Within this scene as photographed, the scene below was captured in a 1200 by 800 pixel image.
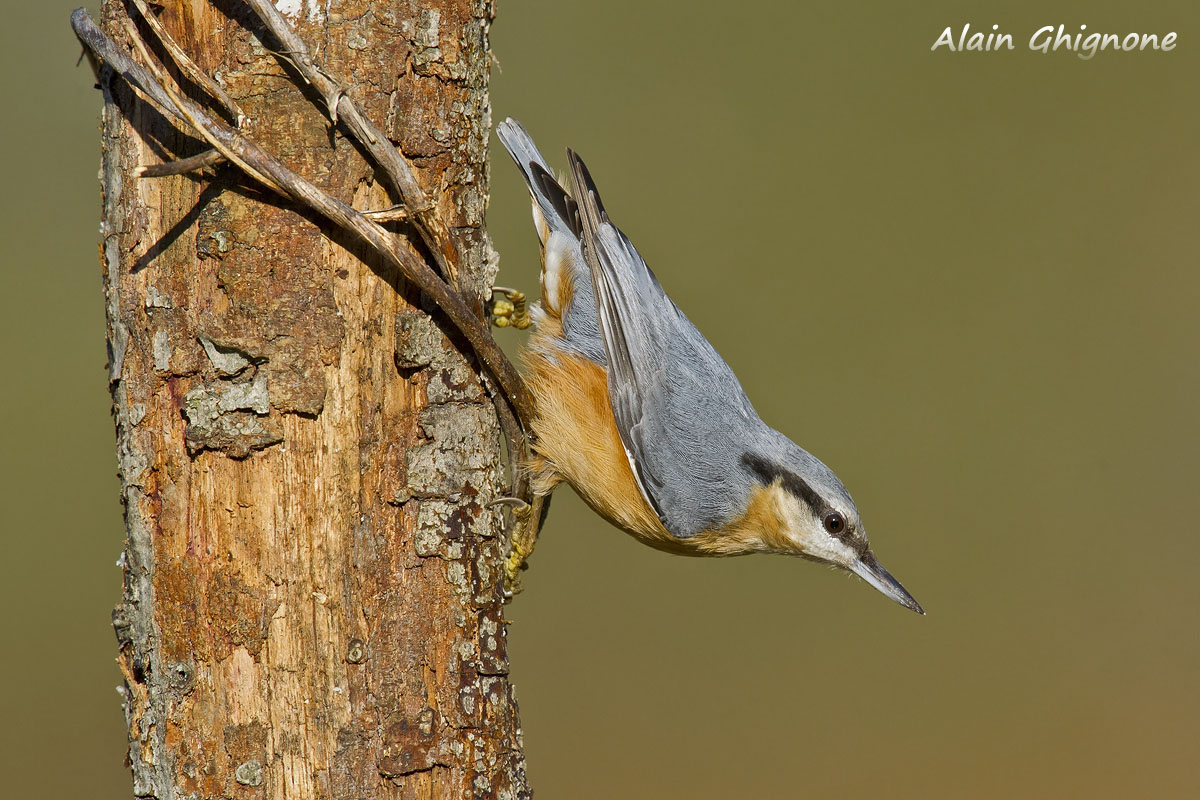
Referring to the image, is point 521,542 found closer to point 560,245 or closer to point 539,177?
point 560,245

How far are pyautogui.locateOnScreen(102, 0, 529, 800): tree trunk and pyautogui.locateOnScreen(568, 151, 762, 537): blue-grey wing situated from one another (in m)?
1.01

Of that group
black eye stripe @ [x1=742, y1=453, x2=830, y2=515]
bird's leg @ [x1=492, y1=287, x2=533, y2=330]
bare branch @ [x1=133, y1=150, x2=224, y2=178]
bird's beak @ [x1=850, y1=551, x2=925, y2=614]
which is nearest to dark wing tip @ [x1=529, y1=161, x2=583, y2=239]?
bird's leg @ [x1=492, y1=287, x2=533, y2=330]

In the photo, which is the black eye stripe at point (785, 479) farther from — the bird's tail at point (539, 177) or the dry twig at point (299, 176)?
the dry twig at point (299, 176)

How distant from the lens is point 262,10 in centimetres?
160

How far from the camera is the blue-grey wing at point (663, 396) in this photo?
2.65 m

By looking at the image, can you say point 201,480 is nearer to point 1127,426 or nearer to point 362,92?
point 362,92

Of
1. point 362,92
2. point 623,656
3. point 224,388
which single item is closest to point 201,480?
point 224,388

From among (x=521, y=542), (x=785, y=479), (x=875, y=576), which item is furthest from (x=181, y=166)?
(x=875, y=576)

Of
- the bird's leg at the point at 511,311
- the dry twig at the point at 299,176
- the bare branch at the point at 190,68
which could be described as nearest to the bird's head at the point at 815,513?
the bird's leg at the point at 511,311

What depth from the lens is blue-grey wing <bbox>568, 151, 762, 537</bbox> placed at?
8.70 ft

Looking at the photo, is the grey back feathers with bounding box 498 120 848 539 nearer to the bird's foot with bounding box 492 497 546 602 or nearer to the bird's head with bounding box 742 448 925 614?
the bird's head with bounding box 742 448 925 614

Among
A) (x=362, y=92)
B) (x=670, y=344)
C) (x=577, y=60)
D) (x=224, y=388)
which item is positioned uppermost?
(x=577, y=60)

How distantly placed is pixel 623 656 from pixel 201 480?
322 cm

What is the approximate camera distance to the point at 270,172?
5.25ft
